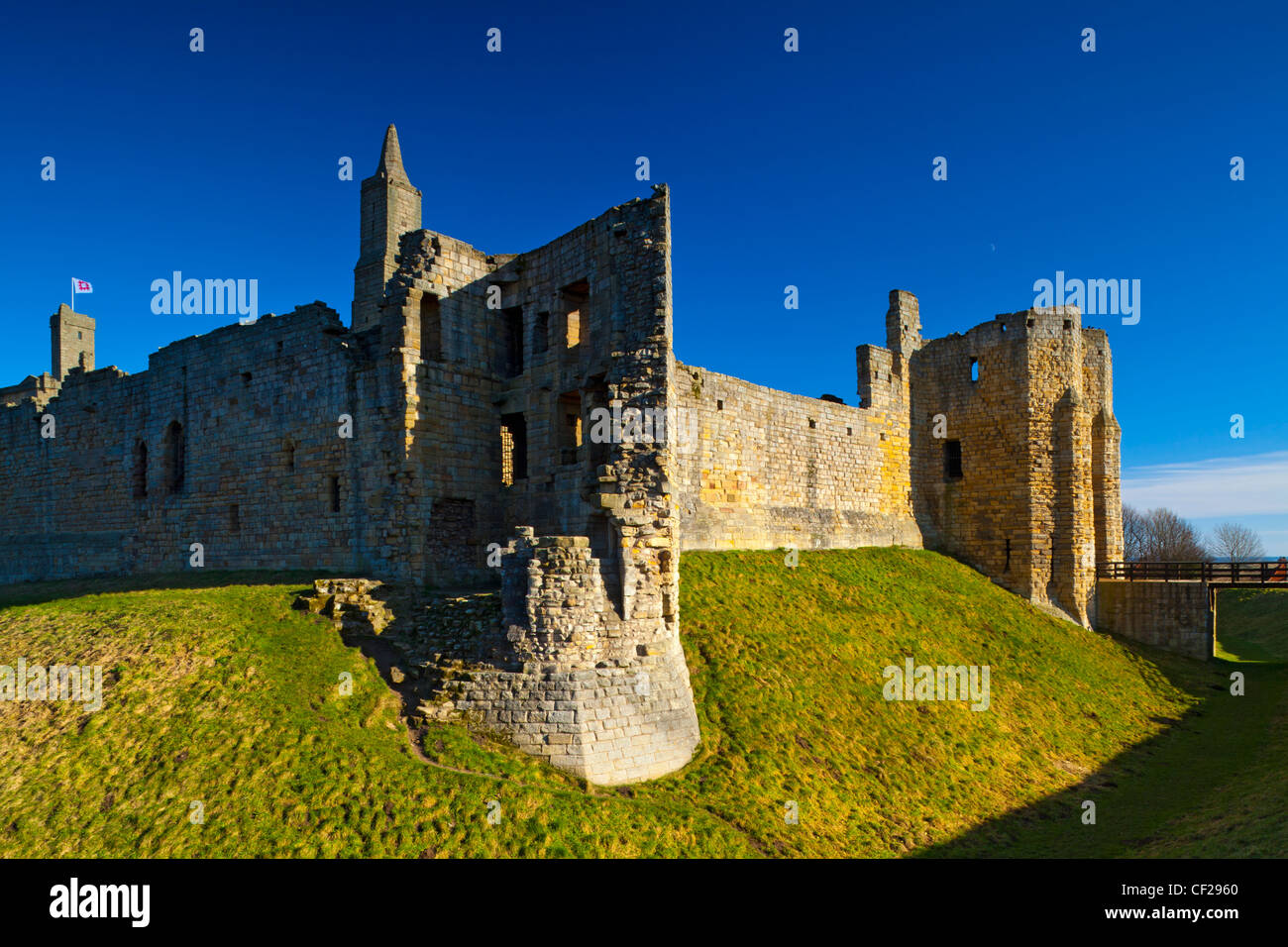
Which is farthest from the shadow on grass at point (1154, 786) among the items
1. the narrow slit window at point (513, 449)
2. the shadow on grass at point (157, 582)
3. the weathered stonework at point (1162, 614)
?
the shadow on grass at point (157, 582)

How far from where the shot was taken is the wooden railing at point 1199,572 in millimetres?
27475

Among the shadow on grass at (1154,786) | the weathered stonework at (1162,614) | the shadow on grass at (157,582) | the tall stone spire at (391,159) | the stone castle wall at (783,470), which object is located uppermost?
the tall stone spire at (391,159)

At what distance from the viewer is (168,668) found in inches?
585

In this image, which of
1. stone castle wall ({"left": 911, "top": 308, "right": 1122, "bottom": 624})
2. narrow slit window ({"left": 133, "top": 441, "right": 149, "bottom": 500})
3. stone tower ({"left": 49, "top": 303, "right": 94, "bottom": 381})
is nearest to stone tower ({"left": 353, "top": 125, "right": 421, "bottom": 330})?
narrow slit window ({"left": 133, "top": 441, "right": 149, "bottom": 500})

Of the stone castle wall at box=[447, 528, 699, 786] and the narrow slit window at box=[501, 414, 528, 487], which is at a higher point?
the narrow slit window at box=[501, 414, 528, 487]

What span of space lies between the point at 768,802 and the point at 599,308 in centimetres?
1160

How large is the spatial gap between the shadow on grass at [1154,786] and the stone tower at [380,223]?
92.5 ft

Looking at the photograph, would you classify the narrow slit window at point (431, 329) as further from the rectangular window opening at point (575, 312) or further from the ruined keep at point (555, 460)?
the rectangular window opening at point (575, 312)

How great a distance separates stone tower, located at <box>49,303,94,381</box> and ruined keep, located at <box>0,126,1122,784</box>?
1003cm

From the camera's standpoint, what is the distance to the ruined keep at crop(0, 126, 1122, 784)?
1518cm

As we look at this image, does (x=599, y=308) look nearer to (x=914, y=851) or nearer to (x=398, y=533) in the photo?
(x=398, y=533)

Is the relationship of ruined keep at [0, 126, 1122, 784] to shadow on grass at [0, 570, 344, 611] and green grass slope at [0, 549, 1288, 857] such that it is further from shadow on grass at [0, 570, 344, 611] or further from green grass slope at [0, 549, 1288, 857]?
green grass slope at [0, 549, 1288, 857]

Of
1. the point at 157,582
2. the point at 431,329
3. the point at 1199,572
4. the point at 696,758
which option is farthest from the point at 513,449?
the point at 1199,572
